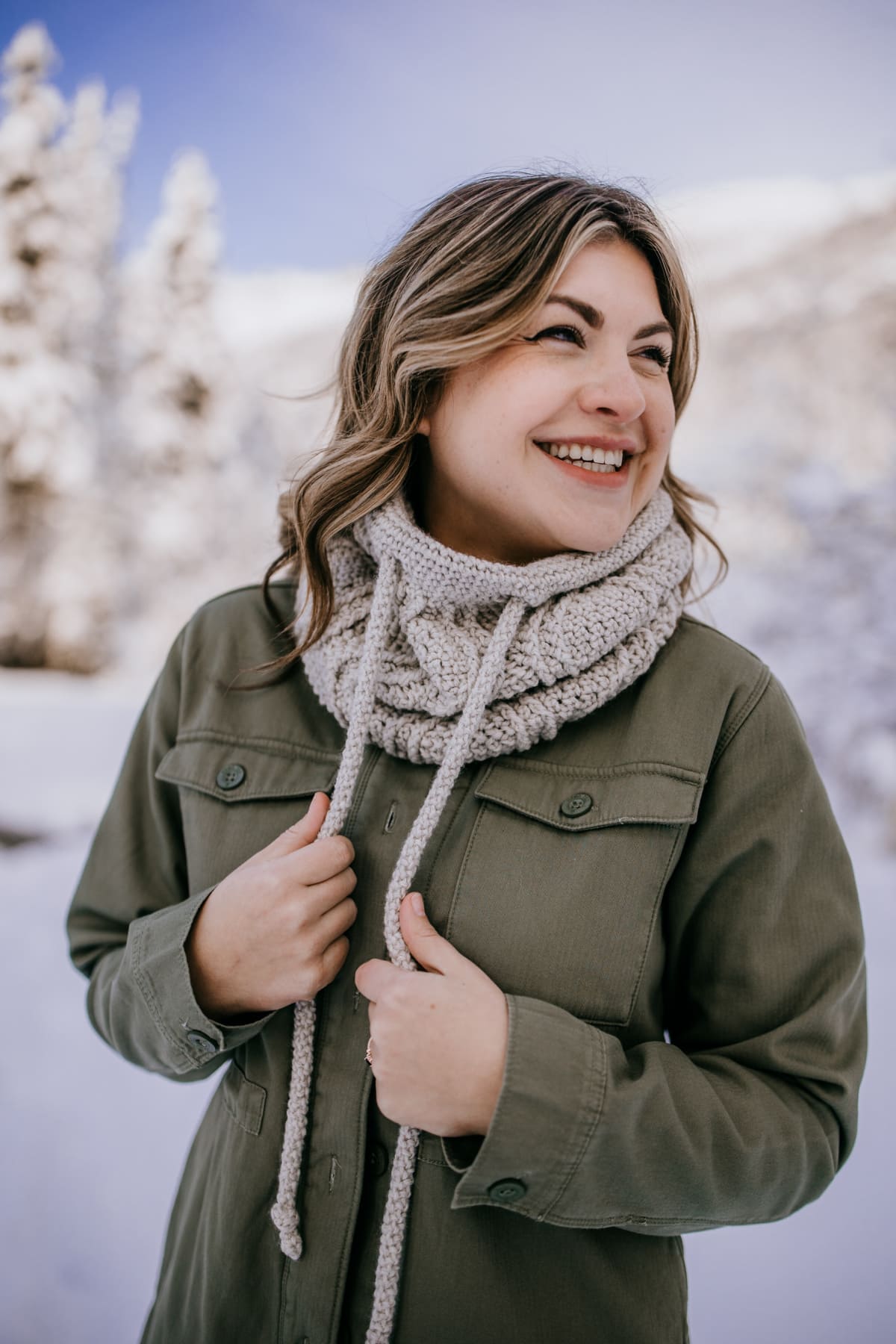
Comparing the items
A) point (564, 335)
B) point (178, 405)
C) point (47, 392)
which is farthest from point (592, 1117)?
point (178, 405)

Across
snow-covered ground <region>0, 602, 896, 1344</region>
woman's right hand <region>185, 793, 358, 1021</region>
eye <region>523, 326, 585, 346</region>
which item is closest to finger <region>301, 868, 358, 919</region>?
woman's right hand <region>185, 793, 358, 1021</region>

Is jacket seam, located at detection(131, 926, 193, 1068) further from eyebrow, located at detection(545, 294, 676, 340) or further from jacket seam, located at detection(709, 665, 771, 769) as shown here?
eyebrow, located at detection(545, 294, 676, 340)

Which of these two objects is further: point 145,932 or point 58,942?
point 58,942

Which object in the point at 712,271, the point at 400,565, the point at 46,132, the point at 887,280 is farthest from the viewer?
the point at 46,132

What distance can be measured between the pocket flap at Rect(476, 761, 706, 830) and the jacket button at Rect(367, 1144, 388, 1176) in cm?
49

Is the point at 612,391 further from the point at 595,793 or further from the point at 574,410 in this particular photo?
the point at 595,793

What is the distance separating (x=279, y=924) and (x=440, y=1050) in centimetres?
26

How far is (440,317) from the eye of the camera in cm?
118

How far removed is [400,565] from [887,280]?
4.86 metres

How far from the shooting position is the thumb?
3.20 ft

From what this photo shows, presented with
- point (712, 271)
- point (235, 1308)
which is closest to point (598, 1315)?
point (235, 1308)

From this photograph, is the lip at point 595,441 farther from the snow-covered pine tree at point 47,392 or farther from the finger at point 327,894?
the snow-covered pine tree at point 47,392

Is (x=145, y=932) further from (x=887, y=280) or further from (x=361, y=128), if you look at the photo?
(x=887, y=280)

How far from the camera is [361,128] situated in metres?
3.22
